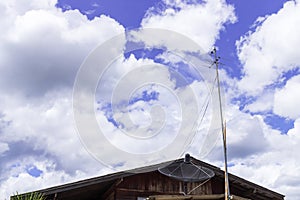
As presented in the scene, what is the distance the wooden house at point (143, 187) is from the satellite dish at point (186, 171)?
0.39m

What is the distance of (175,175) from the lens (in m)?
11.5

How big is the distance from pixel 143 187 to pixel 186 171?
5.64 ft

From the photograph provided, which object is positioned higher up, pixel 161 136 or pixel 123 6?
pixel 123 6

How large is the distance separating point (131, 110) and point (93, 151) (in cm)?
192

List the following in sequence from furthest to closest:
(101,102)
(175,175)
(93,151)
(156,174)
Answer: (156,174), (175,175), (101,102), (93,151)

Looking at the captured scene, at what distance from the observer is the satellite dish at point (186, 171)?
11520 mm

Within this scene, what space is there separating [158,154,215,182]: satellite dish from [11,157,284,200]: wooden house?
1.27 feet

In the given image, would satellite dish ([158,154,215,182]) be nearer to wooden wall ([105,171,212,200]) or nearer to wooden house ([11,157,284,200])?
wooden house ([11,157,284,200])

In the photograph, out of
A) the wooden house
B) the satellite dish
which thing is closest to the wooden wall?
the wooden house

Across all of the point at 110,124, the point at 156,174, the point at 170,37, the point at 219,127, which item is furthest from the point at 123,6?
the point at 156,174

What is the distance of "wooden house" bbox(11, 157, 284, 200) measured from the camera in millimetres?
10953

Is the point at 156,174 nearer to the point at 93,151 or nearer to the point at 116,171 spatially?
the point at 116,171

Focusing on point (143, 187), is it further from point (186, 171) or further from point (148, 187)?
point (186, 171)

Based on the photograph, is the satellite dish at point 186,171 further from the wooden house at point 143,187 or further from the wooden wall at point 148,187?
the wooden wall at point 148,187
